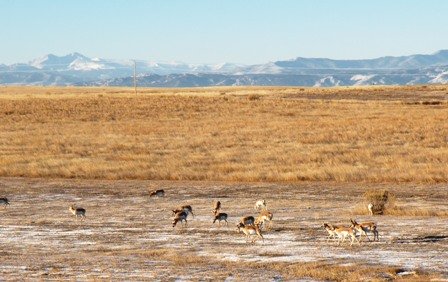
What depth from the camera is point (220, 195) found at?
30.7m

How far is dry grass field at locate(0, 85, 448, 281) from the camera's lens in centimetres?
1778

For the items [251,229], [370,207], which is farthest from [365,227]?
[370,207]

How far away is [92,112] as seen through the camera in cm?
8450

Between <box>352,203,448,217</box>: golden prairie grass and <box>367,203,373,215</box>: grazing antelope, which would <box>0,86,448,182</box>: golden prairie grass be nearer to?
<box>352,203,448,217</box>: golden prairie grass

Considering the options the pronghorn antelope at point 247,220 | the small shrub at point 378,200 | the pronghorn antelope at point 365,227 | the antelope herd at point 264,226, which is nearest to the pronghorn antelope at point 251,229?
the antelope herd at point 264,226

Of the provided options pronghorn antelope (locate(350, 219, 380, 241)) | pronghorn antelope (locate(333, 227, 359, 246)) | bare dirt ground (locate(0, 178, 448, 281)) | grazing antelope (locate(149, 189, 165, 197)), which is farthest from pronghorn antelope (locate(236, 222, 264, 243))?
grazing antelope (locate(149, 189, 165, 197))

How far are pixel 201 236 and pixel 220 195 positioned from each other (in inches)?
357

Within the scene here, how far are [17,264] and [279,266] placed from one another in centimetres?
584

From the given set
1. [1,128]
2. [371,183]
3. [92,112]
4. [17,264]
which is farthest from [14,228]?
[92,112]

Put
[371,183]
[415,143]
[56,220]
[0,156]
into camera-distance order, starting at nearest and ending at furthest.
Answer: [56,220] → [371,183] → [0,156] → [415,143]

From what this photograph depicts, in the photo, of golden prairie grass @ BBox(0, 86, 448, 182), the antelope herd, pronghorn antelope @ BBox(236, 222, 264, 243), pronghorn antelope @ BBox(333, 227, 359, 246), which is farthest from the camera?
golden prairie grass @ BBox(0, 86, 448, 182)

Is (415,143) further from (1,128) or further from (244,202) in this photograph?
(1,128)

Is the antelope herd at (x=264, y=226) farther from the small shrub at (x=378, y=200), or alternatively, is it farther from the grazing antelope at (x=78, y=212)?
the small shrub at (x=378, y=200)

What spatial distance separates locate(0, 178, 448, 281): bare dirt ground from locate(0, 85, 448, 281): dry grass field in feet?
0.15
